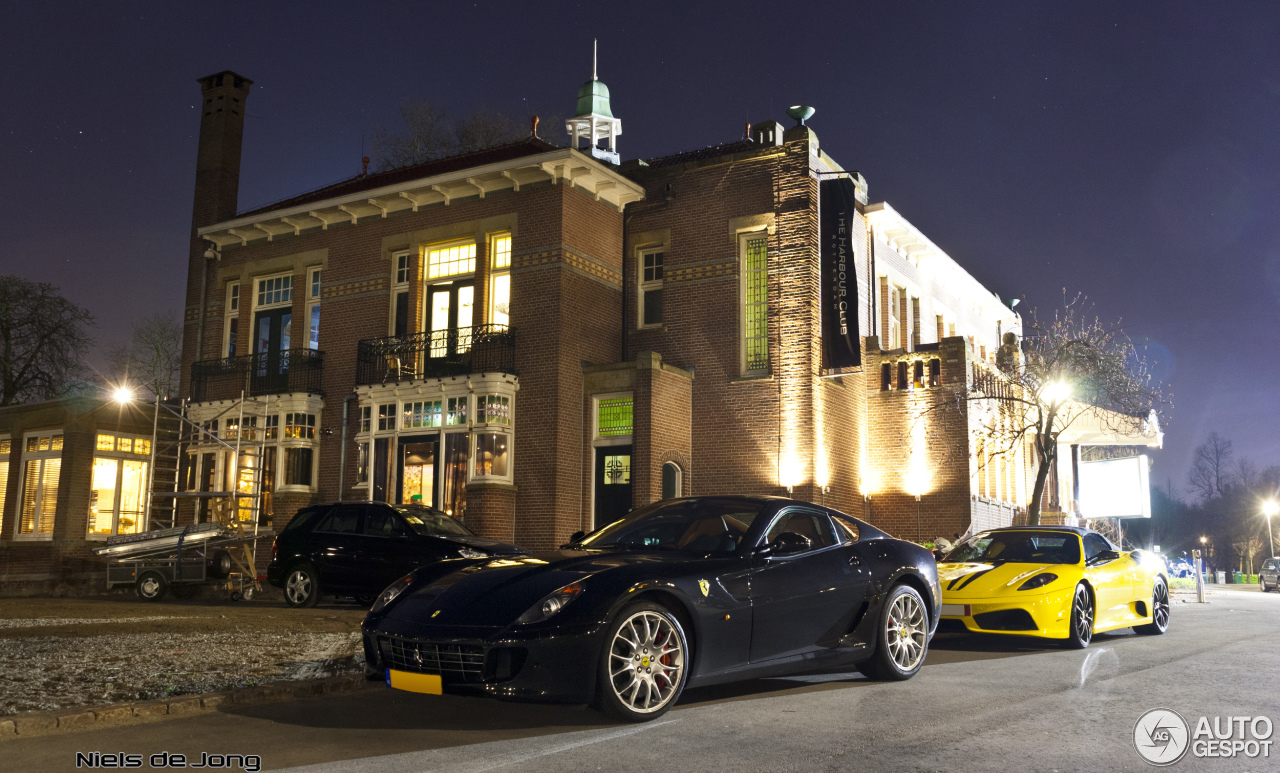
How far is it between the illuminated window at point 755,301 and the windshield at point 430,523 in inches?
319

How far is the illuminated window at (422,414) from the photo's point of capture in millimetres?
21125

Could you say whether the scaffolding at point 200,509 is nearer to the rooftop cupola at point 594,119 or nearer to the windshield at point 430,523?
the windshield at point 430,523

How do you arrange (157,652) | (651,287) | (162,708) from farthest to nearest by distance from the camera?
(651,287), (157,652), (162,708)

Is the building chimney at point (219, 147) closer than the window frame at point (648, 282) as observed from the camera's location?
No

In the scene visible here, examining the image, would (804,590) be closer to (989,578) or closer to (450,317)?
(989,578)

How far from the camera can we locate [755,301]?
2161 cm

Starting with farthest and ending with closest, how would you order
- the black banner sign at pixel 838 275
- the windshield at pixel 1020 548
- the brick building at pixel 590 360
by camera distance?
the black banner sign at pixel 838 275 < the brick building at pixel 590 360 < the windshield at pixel 1020 548

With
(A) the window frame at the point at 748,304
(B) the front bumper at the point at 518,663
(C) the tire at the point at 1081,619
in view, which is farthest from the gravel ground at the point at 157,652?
(A) the window frame at the point at 748,304

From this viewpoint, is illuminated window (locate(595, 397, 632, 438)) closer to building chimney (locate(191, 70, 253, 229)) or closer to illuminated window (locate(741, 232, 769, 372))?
illuminated window (locate(741, 232, 769, 372))

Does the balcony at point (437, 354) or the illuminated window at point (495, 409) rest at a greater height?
the balcony at point (437, 354)

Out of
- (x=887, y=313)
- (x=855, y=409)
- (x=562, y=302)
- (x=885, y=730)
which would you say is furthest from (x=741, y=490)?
(x=885, y=730)

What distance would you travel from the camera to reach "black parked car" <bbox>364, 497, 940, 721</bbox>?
5.59m

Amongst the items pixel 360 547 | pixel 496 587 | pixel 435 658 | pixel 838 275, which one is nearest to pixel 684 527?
pixel 496 587

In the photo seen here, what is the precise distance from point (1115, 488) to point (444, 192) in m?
20.2
